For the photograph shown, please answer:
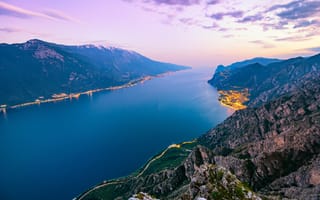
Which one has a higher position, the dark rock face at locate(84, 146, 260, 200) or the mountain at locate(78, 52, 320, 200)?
the mountain at locate(78, 52, 320, 200)

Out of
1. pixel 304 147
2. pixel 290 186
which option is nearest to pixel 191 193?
pixel 290 186

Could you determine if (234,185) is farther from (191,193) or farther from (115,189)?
(115,189)

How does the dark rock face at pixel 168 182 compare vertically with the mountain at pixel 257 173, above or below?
below

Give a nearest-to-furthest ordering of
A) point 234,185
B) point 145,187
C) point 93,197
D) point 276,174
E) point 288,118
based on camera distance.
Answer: point 234,185 < point 276,174 < point 145,187 < point 93,197 < point 288,118

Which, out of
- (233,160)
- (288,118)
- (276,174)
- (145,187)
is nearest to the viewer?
(276,174)

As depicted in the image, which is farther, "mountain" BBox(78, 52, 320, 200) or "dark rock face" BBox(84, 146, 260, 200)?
"dark rock face" BBox(84, 146, 260, 200)

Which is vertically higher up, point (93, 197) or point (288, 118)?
point (288, 118)

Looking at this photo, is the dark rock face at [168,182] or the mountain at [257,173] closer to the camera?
the mountain at [257,173]

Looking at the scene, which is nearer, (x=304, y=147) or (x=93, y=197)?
(x=304, y=147)

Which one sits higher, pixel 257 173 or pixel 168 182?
pixel 257 173

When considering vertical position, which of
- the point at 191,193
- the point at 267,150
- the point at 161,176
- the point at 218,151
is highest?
the point at 191,193

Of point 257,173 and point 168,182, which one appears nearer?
point 257,173
